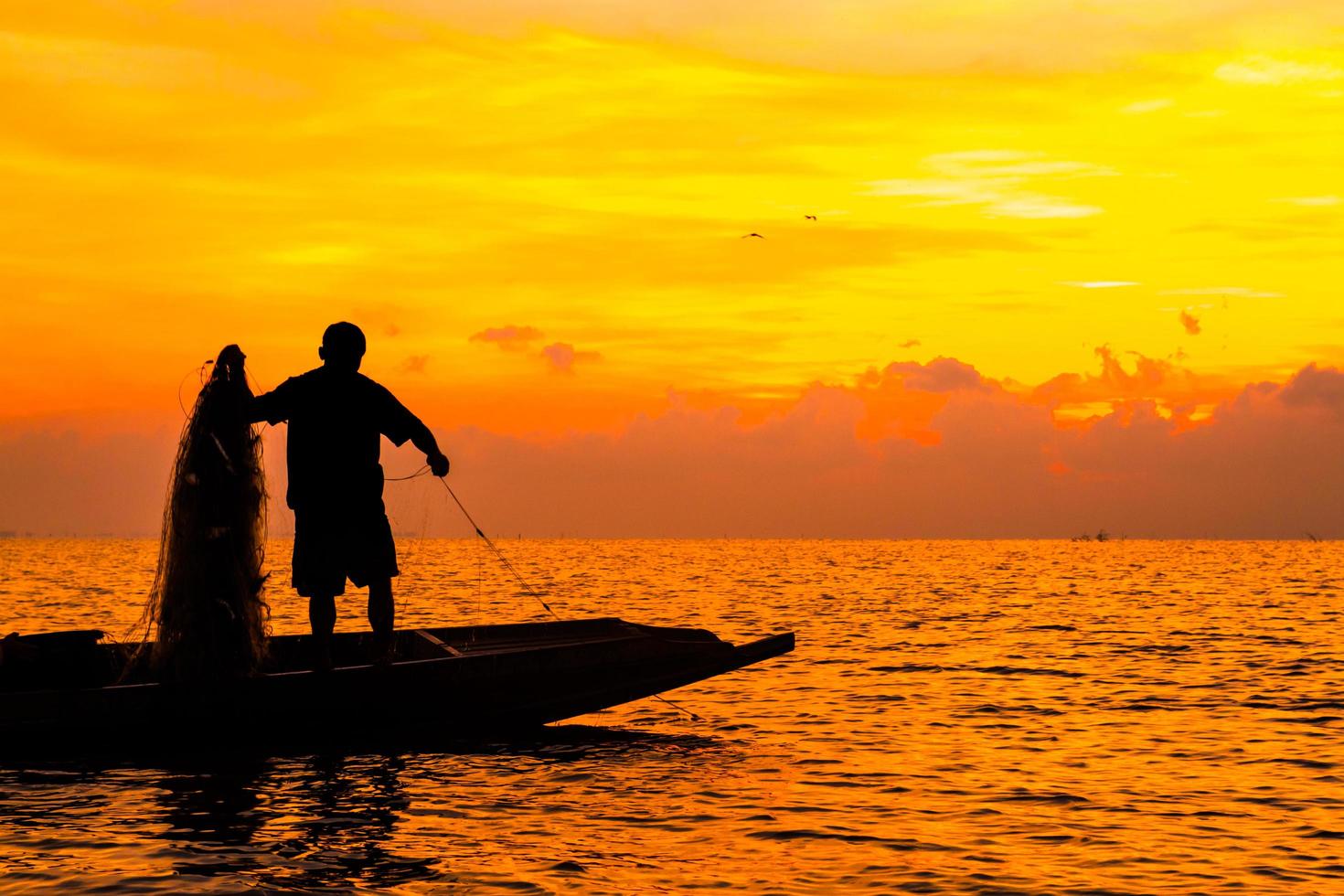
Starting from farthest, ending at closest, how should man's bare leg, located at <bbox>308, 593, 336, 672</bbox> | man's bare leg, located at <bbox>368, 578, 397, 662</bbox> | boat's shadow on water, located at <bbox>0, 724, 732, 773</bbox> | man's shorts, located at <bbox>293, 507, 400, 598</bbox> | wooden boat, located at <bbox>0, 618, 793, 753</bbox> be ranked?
1. man's bare leg, located at <bbox>368, 578, 397, 662</bbox>
2. man's bare leg, located at <bbox>308, 593, 336, 672</bbox>
3. man's shorts, located at <bbox>293, 507, 400, 598</bbox>
4. boat's shadow on water, located at <bbox>0, 724, 732, 773</bbox>
5. wooden boat, located at <bbox>0, 618, 793, 753</bbox>

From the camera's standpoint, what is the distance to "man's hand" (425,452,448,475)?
45.8ft

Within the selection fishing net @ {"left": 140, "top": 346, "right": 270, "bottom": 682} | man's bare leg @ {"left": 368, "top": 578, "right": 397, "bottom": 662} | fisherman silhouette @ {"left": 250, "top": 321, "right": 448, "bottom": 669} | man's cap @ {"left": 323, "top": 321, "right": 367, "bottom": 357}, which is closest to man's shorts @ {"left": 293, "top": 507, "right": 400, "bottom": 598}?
fisherman silhouette @ {"left": 250, "top": 321, "right": 448, "bottom": 669}

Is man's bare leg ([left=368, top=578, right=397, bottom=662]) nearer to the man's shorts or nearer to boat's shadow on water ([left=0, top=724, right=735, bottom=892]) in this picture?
the man's shorts

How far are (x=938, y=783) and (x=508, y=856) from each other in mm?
5258

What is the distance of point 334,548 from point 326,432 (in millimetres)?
1077

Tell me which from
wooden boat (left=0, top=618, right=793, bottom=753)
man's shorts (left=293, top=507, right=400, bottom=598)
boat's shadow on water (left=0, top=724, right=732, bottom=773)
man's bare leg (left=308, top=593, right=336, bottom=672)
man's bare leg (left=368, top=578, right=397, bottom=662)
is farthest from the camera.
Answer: man's bare leg (left=368, top=578, right=397, bottom=662)

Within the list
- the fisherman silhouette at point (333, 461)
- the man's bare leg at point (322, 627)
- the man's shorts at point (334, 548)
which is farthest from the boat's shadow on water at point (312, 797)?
the man's shorts at point (334, 548)

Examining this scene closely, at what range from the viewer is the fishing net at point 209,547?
1364cm

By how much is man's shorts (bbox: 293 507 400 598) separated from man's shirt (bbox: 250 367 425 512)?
98 mm

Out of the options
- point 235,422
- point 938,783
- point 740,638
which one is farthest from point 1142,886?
point 740,638

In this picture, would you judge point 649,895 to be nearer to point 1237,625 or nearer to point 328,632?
point 328,632

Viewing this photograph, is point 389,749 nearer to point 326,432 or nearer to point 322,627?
point 322,627

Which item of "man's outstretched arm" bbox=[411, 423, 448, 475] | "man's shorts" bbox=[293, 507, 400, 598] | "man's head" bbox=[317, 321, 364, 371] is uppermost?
"man's head" bbox=[317, 321, 364, 371]

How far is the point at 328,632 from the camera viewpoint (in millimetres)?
14133
